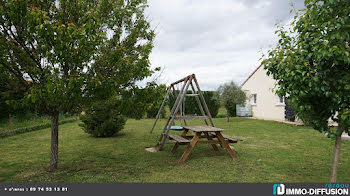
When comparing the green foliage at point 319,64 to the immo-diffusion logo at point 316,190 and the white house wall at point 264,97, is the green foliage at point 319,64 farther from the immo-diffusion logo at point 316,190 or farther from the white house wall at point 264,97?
the white house wall at point 264,97

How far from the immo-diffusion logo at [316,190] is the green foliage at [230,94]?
14.0 meters

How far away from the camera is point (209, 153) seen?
6730mm

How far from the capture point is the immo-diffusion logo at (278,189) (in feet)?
12.7

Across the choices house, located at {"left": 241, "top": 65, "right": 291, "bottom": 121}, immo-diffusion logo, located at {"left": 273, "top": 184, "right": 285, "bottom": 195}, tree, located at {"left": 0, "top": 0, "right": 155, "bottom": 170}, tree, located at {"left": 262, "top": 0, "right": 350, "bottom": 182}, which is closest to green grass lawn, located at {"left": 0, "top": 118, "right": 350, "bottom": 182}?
immo-diffusion logo, located at {"left": 273, "top": 184, "right": 285, "bottom": 195}

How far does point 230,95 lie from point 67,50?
1525cm

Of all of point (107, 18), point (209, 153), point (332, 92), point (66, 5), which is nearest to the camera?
point (332, 92)

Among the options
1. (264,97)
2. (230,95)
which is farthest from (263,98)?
(230,95)

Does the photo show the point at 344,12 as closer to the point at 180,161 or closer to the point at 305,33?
the point at 305,33

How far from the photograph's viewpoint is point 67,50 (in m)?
4.11

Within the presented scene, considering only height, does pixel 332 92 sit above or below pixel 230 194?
above

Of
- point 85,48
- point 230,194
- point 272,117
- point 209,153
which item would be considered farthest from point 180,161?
point 272,117

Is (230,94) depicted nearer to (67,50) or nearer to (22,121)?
(22,121)

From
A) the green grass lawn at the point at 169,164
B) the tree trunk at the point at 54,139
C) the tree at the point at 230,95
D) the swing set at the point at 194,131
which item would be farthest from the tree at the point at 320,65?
the tree at the point at 230,95

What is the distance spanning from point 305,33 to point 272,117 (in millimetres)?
15758
